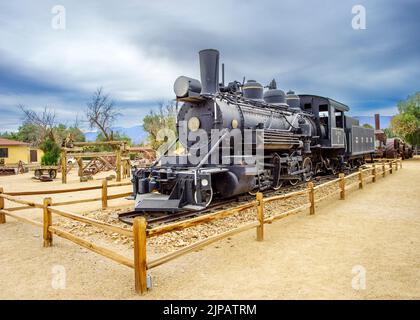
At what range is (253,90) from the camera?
1027 cm

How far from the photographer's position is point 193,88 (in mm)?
8031

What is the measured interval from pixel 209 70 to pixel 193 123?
56.4 inches

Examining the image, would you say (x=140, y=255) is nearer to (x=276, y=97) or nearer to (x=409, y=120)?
(x=276, y=97)

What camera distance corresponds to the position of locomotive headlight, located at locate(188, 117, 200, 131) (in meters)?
8.19

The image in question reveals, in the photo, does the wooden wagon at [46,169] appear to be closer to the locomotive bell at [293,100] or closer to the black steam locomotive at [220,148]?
the black steam locomotive at [220,148]

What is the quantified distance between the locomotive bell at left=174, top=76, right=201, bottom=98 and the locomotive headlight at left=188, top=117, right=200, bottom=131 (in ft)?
2.27

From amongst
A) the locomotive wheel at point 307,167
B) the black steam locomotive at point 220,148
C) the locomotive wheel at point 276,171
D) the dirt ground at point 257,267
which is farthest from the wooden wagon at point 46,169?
the locomotive wheel at point 307,167

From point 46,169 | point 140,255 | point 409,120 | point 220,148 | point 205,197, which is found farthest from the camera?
point 409,120

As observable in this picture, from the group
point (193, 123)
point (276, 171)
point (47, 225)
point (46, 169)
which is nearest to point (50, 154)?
point (46, 169)

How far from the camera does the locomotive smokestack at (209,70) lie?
777cm

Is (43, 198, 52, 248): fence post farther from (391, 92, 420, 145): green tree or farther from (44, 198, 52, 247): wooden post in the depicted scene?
(391, 92, 420, 145): green tree

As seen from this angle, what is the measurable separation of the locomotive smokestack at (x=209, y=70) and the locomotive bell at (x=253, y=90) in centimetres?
254

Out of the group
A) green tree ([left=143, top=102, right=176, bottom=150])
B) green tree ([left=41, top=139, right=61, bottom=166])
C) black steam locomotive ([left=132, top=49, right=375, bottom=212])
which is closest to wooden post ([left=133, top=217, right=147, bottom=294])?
black steam locomotive ([left=132, top=49, right=375, bottom=212])
